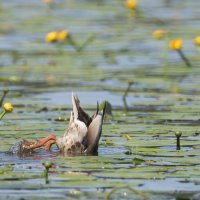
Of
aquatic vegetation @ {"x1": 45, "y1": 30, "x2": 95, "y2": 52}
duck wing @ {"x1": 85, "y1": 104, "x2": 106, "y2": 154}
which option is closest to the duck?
duck wing @ {"x1": 85, "y1": 104, "x2": 106, "y2": 154}

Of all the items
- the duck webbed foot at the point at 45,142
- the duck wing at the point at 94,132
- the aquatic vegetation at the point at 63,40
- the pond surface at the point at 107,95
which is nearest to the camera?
the pond surface at the point at 107,95

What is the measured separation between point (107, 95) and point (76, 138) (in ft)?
10.5

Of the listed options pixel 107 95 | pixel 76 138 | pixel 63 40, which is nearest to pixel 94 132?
pixel 76 138

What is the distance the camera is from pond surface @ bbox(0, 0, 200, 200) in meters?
6.52

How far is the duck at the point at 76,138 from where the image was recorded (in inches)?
297

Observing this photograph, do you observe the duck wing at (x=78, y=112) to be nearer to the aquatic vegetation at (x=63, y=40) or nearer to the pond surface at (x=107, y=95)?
the pond surface at (x=107, y=95)

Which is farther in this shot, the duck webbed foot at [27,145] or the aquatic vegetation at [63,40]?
the aquatic vegetation at [63,40]

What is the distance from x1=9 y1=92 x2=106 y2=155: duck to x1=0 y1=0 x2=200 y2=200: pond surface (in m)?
0.09

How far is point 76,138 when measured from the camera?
7.64m

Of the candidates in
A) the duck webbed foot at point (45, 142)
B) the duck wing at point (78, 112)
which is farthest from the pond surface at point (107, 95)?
the duck wing at point (78, 112)

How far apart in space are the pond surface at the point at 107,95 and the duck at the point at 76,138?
→ 3.6 inches

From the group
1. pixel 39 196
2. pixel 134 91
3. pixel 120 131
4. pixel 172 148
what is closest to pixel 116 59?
pixel 134 91

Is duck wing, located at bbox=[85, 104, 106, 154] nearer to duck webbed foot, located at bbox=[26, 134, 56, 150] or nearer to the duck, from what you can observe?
the duck

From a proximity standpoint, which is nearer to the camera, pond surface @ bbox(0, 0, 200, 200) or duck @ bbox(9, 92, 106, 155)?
pond surface @ bbox(0, 0, 200, 200)
